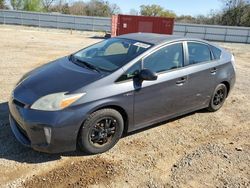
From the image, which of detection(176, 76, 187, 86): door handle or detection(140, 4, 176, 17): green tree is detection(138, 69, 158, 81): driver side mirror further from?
detection(140, 4, 176, 17): green tree

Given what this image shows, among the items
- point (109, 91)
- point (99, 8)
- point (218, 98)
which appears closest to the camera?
point (109, 91)

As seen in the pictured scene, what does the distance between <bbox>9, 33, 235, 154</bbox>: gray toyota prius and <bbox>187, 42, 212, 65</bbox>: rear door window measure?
0.6 inches

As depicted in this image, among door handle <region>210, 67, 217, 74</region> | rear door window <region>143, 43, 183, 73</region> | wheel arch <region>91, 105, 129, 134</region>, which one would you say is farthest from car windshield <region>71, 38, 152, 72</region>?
door handle <region>210, 67, 217, 74</region>

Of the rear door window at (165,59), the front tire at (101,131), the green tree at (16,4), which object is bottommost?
the front tire at (101,131)

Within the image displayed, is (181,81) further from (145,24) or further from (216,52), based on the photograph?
(145,24)

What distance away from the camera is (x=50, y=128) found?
11.4ft

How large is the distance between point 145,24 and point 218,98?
16141 millimetres

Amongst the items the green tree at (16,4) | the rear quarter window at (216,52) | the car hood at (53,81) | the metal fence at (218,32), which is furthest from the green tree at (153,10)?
the car hood at (53,81)

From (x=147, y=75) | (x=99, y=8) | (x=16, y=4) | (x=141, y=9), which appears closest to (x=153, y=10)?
(x=141, y=9)

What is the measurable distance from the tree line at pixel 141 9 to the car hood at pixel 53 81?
37.2 meters

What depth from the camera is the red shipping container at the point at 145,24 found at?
2084 cm

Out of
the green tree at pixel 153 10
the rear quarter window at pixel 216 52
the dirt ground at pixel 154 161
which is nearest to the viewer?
the dirt ground at pixel 154 161

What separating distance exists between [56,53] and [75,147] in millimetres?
9087

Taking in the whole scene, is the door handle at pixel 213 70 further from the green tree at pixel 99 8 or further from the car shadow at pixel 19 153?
the green tree at pixel 99 8
